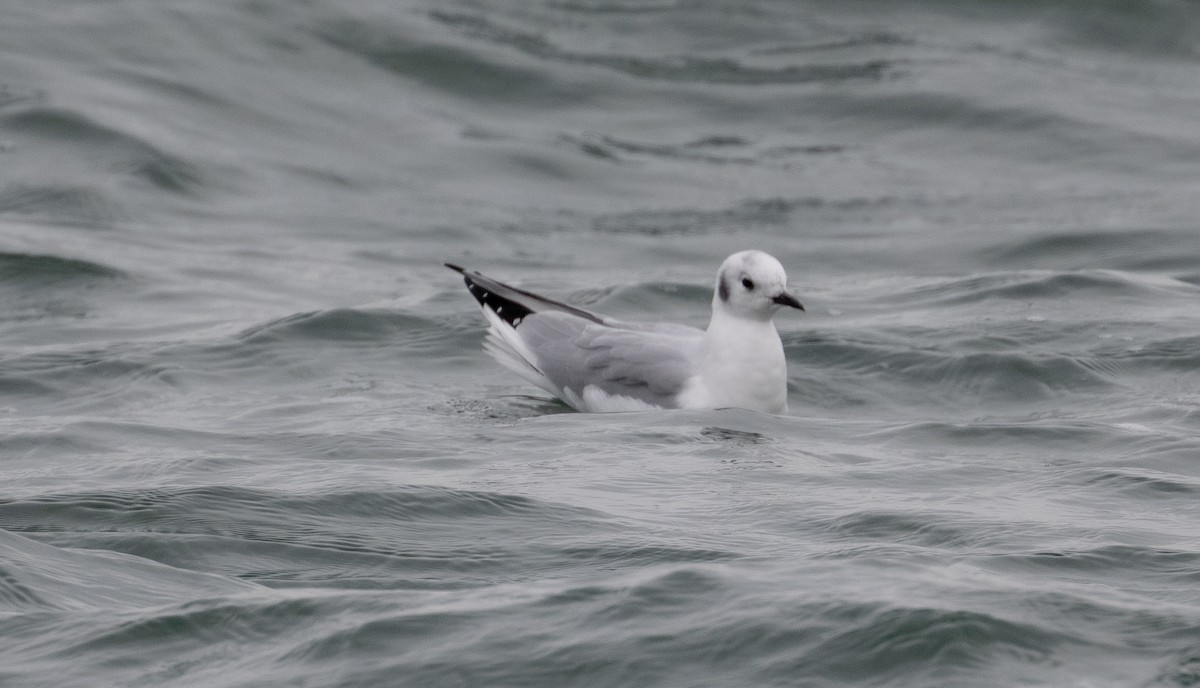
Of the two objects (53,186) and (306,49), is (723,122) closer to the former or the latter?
(306,49)

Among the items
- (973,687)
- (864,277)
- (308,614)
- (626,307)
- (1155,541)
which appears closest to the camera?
(973,687)

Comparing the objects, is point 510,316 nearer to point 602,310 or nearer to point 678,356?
point 678,356

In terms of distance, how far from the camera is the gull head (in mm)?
7578

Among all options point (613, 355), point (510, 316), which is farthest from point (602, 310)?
point (613, 355)

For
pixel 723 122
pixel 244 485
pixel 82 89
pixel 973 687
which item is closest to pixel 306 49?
pixel 82 89

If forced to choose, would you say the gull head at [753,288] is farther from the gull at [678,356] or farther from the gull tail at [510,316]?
the gull tail at [510,316]

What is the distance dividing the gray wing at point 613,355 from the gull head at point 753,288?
213 millimetres

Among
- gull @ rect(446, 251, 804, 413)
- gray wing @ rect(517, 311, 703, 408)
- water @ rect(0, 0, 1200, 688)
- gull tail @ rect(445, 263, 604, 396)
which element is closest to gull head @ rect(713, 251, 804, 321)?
gull @ rect(446, 251, 804, 413)

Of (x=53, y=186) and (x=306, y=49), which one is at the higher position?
(x=306, y=49)

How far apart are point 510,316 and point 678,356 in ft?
3.65

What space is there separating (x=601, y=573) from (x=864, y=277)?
689 centimetres

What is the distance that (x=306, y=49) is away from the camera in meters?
15.8

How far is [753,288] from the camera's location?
761cm

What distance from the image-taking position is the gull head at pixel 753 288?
7.58 meters
